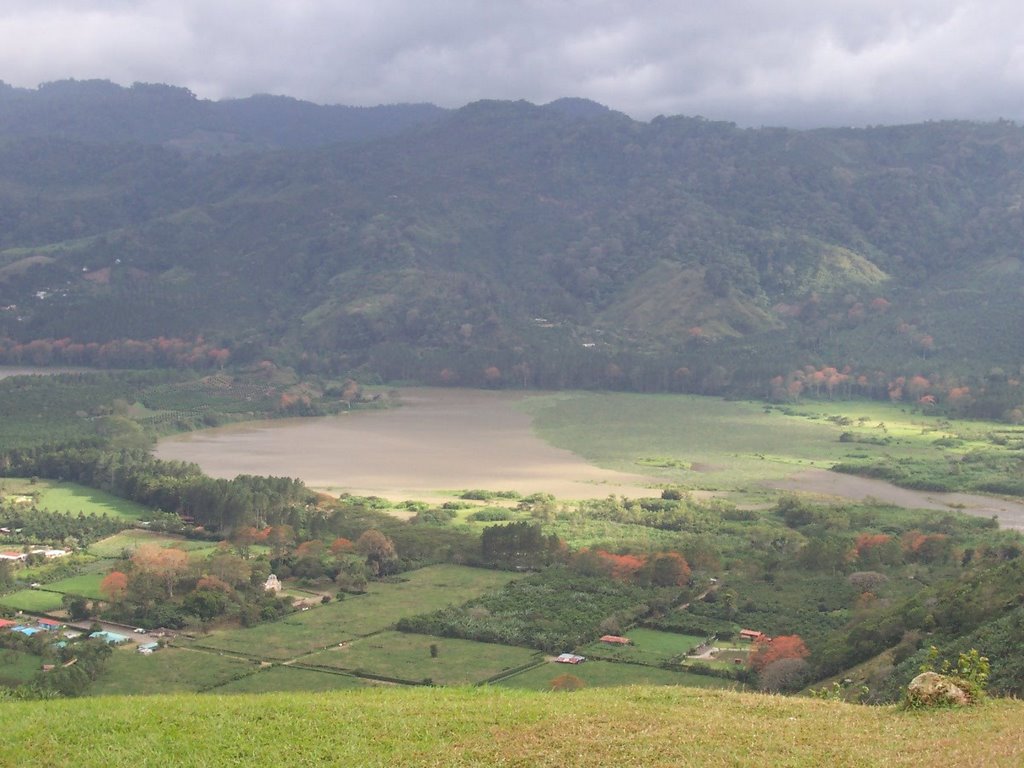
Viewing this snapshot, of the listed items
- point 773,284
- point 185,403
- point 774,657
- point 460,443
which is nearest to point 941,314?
point 773,284

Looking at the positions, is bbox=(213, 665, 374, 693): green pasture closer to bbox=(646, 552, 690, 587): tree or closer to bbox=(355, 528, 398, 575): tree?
bbox=(355, 528, 398, 575): tree

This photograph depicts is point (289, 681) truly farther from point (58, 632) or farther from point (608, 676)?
point (58, 632)

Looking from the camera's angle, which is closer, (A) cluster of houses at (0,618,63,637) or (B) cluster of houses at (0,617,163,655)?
(B) cluster of houses at (0,617,163,655)

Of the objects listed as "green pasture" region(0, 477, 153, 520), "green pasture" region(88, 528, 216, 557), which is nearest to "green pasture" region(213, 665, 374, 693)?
"green pasture" region(88, 528, 216, 557)

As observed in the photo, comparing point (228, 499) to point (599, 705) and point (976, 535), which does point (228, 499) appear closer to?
point (976, 535)

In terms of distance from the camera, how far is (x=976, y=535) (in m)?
66.5

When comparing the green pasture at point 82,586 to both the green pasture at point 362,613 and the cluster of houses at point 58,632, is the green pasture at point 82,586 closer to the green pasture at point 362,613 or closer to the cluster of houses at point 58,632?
the cluster of houses at point 58,632

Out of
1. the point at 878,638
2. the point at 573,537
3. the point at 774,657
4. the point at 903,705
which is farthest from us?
the point at 573,537

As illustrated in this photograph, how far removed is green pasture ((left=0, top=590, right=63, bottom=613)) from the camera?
166 feet

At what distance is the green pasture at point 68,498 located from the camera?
72875mm

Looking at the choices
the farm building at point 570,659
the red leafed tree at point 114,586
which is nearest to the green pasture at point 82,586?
the red leafed tree at point 114,586

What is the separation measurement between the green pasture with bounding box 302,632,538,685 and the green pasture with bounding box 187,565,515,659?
1.27m

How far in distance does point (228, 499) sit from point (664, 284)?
12506 cm

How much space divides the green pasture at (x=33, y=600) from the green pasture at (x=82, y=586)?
0.66 m
